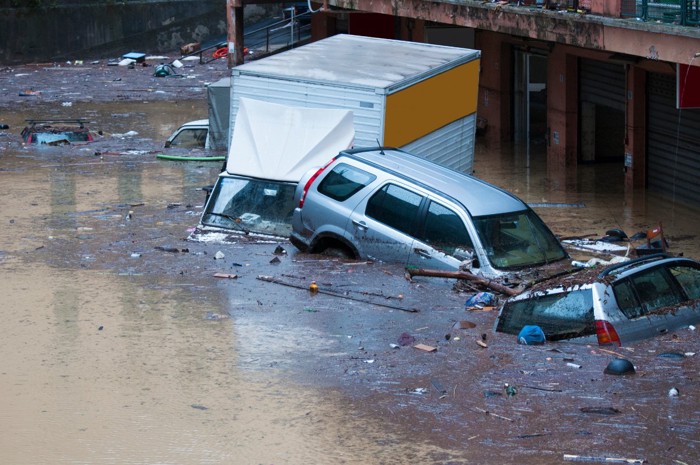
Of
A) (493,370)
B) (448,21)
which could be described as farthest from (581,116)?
(493,370)

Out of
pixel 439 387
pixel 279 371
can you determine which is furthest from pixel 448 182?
pixel 439 387

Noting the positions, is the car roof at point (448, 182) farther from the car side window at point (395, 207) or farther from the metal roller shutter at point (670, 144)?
the metal roller shutter at point (670, 144)

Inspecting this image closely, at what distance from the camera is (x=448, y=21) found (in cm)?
2505

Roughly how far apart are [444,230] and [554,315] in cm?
284

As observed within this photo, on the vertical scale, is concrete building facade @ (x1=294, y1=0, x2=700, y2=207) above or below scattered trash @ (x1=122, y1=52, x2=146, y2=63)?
above

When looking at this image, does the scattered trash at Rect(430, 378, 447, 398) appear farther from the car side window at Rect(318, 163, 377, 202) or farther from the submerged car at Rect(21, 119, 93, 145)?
the submerged car at Rect(21, 119, 93, 145)

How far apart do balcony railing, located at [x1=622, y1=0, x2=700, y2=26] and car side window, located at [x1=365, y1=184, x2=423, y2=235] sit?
16.4 feet

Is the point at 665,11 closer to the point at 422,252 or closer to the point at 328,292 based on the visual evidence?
the point at 422,252

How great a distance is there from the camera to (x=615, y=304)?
10492 millimetres

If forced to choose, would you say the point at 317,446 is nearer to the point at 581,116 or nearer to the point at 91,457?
the point at 91,457

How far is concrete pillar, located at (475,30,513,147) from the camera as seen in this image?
28734 mm

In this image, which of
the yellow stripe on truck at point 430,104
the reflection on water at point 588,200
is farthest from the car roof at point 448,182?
the reflection on water at point 588,200

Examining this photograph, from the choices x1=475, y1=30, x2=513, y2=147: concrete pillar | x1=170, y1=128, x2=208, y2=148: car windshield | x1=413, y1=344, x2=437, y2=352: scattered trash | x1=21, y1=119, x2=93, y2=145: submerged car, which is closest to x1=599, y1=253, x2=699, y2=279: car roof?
x1=413, y1=344, x2=437, y2=352: scattered trash

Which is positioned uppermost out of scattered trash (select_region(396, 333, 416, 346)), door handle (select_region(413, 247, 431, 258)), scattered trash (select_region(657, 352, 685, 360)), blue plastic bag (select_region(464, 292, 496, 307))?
door handle (select_region(413, 247, 431, 258))
